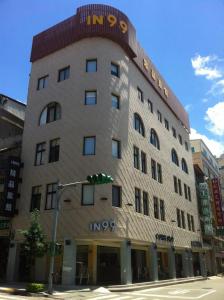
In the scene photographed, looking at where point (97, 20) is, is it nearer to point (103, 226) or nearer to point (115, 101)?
point (115, 101)

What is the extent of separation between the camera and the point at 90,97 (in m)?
29.5

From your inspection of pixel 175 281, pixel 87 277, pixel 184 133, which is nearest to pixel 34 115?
pixel 87 277

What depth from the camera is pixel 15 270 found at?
2691 centimetres

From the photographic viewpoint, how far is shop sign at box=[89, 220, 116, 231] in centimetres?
2447

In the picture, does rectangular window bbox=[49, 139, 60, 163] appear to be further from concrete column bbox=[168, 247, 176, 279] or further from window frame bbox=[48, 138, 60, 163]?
concrete column bbox=[168, 247, 176, 279]

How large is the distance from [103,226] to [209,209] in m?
32.0

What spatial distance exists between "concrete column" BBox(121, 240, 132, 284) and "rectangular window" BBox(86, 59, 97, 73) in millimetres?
15949

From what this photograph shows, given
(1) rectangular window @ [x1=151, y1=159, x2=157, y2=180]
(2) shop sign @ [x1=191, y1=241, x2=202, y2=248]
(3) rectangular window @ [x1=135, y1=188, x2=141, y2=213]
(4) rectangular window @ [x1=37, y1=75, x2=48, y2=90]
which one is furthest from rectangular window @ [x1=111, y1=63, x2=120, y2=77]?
(2) shop sign @ [x1=191, y1=241, x2=202, y2=248]

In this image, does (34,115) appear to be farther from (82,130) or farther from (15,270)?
(15,270)

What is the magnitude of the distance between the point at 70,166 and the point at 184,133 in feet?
92.4

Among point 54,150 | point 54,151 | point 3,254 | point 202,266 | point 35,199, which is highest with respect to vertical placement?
point 54,150

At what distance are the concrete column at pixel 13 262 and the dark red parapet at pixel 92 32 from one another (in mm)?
19708

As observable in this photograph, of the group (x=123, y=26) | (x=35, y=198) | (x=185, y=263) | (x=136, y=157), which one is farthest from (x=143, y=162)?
(x=185, y=263)

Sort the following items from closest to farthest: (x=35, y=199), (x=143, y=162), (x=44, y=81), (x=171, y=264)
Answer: (x=35, y=199) → (x=143, y=162) → (x=44, y=81) → (x=171, y=264)
